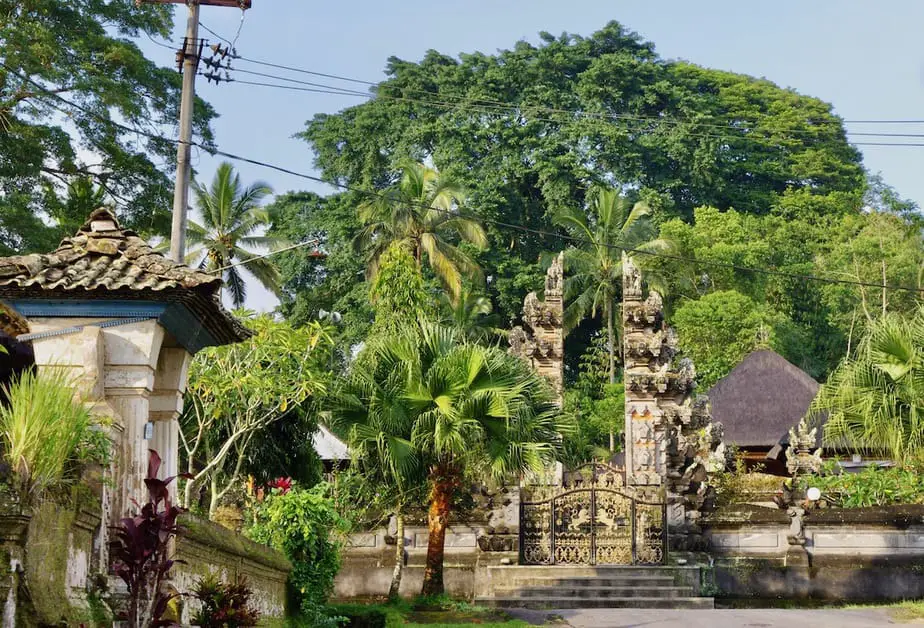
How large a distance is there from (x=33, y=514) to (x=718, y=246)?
1689 inches

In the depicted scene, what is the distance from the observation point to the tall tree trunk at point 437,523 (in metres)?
20.6

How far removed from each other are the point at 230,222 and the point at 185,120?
71.9 feet

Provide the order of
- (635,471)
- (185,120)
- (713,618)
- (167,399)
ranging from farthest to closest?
(635,471)
(185,120)
(713,618)
(167,399)

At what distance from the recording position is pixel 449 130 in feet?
177

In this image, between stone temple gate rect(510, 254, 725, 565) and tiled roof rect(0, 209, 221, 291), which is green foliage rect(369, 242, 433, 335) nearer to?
stone temple gate rect(510, 254, 725, 565)

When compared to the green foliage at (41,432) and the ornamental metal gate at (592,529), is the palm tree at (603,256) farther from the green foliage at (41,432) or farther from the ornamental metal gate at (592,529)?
the green foliage at (41,432)

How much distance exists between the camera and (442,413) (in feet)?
64.6

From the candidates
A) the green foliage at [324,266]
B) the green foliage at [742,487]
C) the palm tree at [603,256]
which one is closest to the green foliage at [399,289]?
the green foliage at [742,487]

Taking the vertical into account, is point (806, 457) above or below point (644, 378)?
below

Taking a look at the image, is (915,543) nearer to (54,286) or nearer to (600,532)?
(600,532)

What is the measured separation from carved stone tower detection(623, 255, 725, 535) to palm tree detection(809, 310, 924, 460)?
7.35 metres

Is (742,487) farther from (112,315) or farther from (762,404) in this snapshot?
(112,315)

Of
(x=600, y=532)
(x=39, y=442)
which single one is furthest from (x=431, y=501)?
(x=39, y=442)

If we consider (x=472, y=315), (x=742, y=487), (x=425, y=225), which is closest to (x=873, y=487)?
(x=742, y=487)
